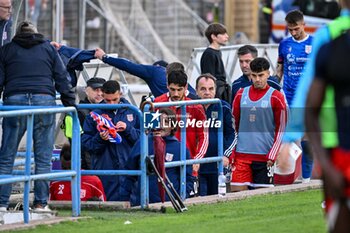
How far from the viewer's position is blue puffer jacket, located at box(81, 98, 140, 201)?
14.3m

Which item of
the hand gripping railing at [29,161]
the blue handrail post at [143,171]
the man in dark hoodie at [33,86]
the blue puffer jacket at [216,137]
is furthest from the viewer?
the blue puffer jacket at [216,137]

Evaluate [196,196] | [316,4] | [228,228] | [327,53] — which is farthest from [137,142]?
[316,4]

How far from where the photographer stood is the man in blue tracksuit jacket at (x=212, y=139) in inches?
591

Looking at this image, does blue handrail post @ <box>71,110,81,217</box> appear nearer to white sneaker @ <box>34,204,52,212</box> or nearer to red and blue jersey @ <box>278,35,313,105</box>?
white sneaker @ <box>34,204,52,212</box>

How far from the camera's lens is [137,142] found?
13.5m

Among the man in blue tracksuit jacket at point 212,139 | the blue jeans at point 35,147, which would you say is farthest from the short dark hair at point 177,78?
the blue jeans at point 35,147

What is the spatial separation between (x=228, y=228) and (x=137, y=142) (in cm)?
267

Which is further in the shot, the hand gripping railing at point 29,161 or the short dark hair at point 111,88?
the short dark hair at point 111,88

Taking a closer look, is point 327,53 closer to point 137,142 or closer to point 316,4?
point 137,142

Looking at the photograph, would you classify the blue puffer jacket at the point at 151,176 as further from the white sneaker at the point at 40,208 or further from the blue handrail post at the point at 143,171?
the white sneaker at the point at 40,208

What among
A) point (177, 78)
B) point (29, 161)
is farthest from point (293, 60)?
point (29, 161)

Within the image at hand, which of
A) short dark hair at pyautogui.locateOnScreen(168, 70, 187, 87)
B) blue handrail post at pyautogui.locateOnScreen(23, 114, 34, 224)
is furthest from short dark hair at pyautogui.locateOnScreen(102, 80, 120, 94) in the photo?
blue handrail post at pyautogui.locateOnScreen(23, 114, 34, 224)

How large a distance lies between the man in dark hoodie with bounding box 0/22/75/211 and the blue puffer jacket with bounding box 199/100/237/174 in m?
2.67

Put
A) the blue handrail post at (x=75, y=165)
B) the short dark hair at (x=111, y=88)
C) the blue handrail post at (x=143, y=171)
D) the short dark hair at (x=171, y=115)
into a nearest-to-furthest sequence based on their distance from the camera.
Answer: the blue handrail post at (x=75, y=165) < the blue handrail post at (x=143, y=171) < the short dark hair at (x=171, y=115) < the short dark hair at (x=111, y=88)
